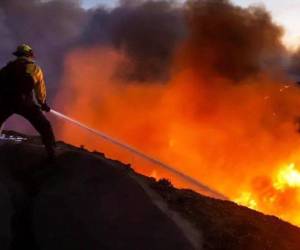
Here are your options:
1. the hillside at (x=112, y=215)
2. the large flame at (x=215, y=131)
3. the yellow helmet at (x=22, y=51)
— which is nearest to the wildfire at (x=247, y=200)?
the large flame at (x=215, y=131)

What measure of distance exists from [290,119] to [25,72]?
2228 centimetres

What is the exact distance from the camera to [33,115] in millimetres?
9727

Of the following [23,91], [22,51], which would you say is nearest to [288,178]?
[23,91]

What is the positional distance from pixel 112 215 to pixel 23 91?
3.15m

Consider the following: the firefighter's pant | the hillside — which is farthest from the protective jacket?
the hillside

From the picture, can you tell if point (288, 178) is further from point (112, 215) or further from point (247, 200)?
point (112, 215)

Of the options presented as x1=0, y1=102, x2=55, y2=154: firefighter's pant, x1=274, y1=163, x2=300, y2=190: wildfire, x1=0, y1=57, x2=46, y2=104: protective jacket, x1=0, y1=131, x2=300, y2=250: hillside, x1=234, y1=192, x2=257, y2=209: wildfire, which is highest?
x1=274, y1=163, x2=300, y2=190: wildfire

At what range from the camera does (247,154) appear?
27609mm

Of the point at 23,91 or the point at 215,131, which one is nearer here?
the point at 23,91

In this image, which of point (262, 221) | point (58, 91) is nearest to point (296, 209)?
point (262, 221)

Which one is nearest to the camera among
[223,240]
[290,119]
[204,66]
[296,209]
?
[223,240]

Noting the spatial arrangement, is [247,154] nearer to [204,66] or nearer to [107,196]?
[204,66]

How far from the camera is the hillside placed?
7.82 metres

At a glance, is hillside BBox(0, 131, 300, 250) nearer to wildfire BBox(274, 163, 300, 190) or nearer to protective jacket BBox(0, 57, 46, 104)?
protective jacket BBox(0, 57, 46, 104)
